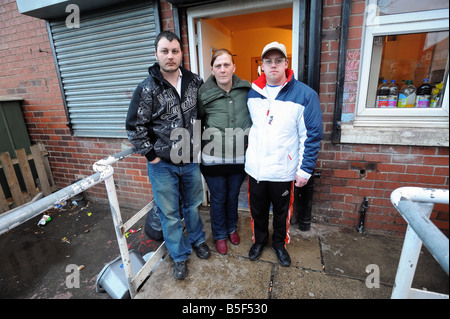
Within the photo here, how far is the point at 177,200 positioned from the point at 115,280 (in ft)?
2.94

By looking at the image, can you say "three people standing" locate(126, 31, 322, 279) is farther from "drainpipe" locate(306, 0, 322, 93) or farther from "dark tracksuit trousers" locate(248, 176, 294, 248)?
"drainpipe" locate(306, 0, 322, 93)

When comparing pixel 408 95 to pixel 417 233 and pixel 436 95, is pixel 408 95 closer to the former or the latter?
pixel 436 95

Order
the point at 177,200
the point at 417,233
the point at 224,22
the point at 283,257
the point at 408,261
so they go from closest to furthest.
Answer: the point at 417,233 → the point at 408,261 → the point at 177,200 → the point at 283,257 → the point at 224,22

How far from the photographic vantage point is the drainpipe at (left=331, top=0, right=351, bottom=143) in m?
2.20

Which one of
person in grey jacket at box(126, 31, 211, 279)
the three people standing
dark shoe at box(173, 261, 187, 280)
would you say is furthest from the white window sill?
dark shoe at box(173, 261, 187, 280)

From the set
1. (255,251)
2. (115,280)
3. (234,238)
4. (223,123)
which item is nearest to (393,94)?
(223,123)

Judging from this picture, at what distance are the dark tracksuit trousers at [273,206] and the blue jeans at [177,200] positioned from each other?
56 cm

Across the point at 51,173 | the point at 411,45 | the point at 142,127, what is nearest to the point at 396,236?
the point at 411,45

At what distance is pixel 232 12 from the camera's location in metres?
2.65

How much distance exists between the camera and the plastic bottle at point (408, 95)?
232 centimetres

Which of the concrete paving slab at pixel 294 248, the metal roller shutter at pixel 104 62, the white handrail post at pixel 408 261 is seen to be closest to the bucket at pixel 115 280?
the concrete paving slab at pixel 294 248

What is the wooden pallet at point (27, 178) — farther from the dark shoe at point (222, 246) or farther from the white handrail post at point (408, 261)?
the white handrail post at point (408, 261)
